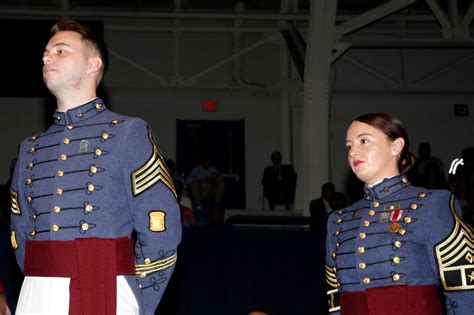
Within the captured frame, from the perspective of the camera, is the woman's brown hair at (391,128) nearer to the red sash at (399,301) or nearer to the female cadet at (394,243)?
the female cadet at (394,243)

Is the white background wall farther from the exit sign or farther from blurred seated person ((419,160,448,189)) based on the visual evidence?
blurred seated person ((419,160,448,189))

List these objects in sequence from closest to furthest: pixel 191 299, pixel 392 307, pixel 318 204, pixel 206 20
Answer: pixel 392 307 → pixel 191 299 → pixel 318 204 → pixel 206 20

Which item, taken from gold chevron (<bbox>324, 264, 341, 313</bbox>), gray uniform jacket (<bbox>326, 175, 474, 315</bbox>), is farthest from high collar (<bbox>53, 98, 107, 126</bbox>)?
gold chevron (<bbox>324, 264, 341, 313</bbox>)

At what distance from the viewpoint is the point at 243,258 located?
7699 mm

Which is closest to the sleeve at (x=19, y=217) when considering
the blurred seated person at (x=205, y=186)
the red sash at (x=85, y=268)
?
the red sash at (x=85, y=268)

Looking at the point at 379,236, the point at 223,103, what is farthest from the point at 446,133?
the point at 379,236

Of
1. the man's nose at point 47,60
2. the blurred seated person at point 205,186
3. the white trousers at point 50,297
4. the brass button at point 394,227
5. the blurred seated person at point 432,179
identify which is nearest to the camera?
the white trousers at point 50,297

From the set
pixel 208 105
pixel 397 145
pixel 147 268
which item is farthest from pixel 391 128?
pixel 208 105

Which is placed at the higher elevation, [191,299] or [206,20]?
[206,20]

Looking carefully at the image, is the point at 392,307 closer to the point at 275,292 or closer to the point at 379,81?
the point at 275,292

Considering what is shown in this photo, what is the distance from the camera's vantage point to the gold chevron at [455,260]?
376 centimetres

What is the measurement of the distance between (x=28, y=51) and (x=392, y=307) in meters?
10.8

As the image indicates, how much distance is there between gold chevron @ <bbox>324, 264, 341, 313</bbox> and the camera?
4172 millimetres

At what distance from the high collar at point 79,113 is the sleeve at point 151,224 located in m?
0.25
